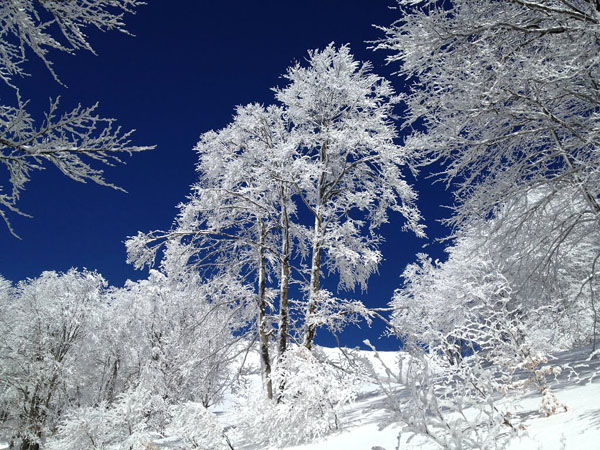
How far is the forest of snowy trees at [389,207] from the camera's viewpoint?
3771mm

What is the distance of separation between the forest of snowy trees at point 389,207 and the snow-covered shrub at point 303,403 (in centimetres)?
4

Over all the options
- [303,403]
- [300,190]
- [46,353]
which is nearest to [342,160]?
[300,190]

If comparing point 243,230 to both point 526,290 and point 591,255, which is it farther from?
point 591,255

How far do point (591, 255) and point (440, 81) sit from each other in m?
10.3

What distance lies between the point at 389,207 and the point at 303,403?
4.50 metres

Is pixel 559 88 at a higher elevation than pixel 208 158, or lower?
lower

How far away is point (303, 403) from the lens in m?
6.20

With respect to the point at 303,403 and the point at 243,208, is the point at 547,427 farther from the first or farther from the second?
the point at 243,208

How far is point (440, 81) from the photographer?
553 cm

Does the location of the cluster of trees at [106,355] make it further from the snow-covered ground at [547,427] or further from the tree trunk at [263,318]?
the snow-covered ground at [547,427]

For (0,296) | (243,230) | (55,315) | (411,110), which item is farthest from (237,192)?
(0,296)

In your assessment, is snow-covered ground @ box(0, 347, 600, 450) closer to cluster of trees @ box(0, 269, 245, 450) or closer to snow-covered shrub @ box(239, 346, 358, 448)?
snow-covered shrub @ box(239, 346, 358, 448)

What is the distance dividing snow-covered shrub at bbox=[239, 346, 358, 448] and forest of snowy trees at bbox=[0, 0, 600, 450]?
4 centimetres

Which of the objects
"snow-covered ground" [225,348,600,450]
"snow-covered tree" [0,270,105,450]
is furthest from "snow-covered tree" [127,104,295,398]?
"snow-covered tree" [0,270,105,450]
